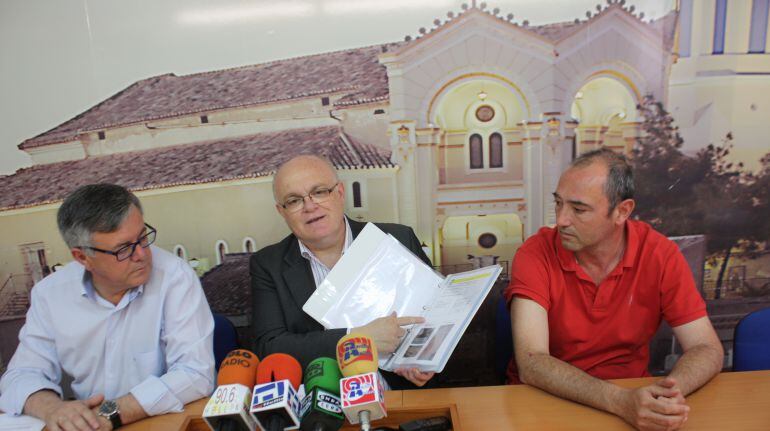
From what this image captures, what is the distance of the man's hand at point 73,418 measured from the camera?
145 cm

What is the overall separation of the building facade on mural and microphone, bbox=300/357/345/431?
1662 mm

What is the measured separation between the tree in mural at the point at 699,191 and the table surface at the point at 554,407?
4.86ft

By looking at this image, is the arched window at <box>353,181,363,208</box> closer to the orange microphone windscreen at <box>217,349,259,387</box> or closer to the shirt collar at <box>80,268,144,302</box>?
the shirt collar at <box>80,268,144,302</box>

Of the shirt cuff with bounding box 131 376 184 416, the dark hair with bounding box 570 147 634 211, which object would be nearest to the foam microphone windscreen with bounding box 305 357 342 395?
the shirt cuff with bounding box 131 376 184 416

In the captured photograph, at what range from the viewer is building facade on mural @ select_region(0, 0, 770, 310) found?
271 cm

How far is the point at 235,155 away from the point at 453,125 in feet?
4.44

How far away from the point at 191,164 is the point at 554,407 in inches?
95.8

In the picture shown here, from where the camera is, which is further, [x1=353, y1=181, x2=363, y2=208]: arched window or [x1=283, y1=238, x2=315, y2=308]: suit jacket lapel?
[x1=353, y1=181, x2=363, y2=208]: arched window

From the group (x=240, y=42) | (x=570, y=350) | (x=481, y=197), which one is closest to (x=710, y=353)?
(x=570, y=350)

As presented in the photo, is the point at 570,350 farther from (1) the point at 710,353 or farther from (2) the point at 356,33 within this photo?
(2) the point at 356,33

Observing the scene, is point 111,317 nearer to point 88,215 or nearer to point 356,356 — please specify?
point 88,215

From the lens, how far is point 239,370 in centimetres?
125

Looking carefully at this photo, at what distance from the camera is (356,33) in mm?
2693

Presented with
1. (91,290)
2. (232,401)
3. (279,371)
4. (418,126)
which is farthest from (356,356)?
(418,126)
